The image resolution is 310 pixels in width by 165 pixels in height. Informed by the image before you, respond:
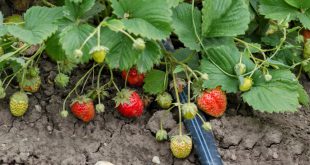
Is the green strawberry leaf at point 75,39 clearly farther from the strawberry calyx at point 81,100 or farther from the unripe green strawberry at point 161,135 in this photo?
the unripe green strawberry at point 161,135

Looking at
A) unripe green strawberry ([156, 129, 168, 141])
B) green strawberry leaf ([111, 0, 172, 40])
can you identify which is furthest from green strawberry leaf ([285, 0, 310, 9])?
unripe green strawberry ([156, 129, 168, 141])

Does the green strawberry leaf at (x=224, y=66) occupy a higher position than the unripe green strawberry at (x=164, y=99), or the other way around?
the green strawberry leaf at (x=224, y=66)

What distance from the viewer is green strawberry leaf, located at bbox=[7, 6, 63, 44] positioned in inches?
80.5

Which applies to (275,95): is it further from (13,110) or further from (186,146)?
(13,110)

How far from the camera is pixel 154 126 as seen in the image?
2277mm

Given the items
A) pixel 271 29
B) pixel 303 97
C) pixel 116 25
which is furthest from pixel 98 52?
pixel 271 29

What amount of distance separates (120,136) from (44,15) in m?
0.52

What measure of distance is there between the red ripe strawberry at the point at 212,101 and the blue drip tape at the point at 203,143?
5 centimetres

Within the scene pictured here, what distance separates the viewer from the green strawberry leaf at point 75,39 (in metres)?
2.01

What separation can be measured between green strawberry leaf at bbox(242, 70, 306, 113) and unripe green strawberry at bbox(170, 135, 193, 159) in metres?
0.26

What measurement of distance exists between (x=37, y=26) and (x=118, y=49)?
0.98 feet

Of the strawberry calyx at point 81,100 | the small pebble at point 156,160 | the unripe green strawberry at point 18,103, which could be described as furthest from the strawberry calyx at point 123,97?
the unripe green strawberry at point 18,103

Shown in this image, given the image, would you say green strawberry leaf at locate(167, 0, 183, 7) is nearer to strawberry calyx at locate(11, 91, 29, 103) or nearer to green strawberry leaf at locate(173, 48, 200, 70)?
green strawberry leaf at locate(173, 48, 200, 70)

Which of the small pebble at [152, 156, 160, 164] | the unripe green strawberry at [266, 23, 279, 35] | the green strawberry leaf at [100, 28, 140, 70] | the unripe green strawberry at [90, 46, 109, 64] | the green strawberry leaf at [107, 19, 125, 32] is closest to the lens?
the unripe green strawberry at [90, 46, 109, 64]
